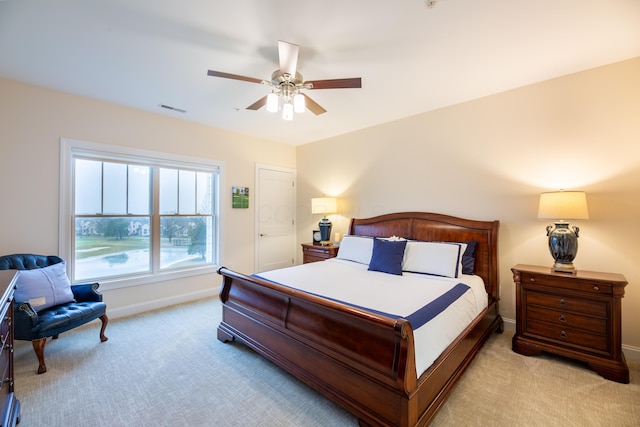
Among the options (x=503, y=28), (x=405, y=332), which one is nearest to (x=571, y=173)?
(x=503, y=28)

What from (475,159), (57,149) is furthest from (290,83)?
(57,149)

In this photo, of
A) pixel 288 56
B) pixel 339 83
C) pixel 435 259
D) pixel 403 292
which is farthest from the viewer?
pixel 435 259

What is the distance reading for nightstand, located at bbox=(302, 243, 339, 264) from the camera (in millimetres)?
4234

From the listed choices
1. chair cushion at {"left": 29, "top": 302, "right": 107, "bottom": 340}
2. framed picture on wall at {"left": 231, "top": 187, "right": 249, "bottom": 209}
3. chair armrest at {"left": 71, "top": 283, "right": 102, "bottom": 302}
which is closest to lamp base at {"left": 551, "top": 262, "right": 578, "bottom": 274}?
framed picture on wall at {"left": 231, "top": 187, "right": 249, "bottom": 209}

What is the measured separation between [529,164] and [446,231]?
3.74ft

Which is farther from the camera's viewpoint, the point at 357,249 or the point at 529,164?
the point at 357,249

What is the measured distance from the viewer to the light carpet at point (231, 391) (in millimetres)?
1773

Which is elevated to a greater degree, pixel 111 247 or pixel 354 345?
pixel 111 247

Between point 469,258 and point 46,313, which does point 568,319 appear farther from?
point 46,313

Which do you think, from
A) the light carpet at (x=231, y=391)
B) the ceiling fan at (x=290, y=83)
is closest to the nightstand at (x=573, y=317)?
the light carpet at (x=231, y=391)

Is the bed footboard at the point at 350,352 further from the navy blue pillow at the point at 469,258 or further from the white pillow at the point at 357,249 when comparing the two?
the white pillow at the point at 357,249

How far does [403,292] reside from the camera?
2.31 metres

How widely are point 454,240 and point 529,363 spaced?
1.40 metres

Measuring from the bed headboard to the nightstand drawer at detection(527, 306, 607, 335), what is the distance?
0.51m
